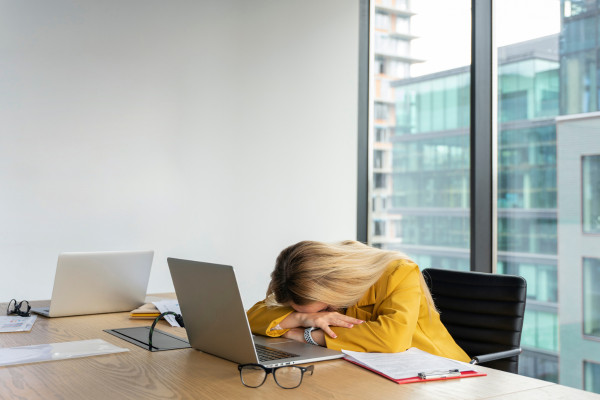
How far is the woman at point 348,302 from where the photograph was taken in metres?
1.73

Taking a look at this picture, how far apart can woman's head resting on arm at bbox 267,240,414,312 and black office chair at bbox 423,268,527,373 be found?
53 cm

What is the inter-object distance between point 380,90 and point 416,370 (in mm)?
3128

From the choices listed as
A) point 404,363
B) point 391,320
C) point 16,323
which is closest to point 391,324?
→ point 391,320

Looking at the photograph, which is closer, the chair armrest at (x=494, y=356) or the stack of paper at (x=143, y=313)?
the chair armrest at (x=494, y=356)

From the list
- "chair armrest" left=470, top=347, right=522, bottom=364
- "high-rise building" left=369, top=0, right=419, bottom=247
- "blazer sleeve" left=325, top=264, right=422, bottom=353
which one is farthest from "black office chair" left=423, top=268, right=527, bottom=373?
"high-rise building" left=369, top=0, right=419, bottom=247

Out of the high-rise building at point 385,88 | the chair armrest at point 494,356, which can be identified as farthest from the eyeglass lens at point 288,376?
the high-rise building at point 385,88

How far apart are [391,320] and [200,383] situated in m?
0.62

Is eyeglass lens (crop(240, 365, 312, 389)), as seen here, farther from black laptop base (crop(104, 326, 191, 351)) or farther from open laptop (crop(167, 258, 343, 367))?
black laptop base (crop(104, 326, 191, 351))

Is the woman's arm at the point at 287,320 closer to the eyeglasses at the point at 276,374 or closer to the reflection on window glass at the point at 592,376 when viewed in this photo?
the eyeglasses at the point at 276,374

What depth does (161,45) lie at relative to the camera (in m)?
3.89

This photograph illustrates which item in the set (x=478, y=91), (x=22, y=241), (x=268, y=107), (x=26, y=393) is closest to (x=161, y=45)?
(x=268, y=107)

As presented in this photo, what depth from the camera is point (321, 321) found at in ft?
5.92

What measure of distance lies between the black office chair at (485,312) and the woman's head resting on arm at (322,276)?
0.53 m

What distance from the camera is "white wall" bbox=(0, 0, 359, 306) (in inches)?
135
